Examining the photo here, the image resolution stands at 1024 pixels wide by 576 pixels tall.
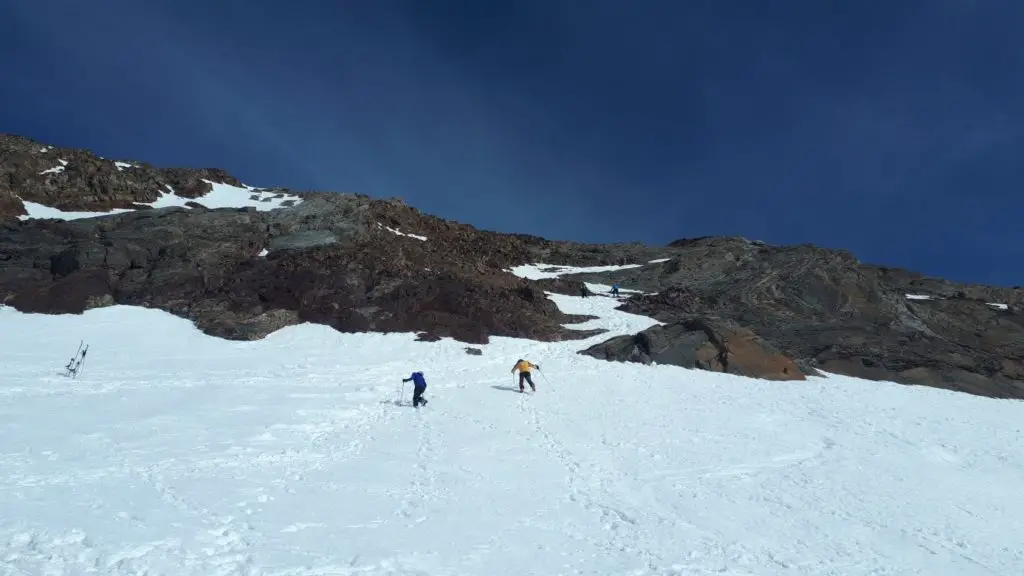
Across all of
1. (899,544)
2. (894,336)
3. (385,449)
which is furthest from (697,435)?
(894,336)

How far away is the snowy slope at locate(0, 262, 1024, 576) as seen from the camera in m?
9.38

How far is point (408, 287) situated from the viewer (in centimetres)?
3750

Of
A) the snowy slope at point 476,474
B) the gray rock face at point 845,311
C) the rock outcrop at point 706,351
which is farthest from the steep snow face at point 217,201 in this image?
the rock outcrop at point 706,351

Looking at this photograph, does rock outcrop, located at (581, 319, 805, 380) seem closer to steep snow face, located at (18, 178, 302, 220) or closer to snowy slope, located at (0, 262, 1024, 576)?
snowy slope, located at (0, 262, 1024, 576)

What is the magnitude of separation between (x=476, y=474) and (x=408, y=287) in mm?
24779

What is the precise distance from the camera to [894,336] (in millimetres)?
37219

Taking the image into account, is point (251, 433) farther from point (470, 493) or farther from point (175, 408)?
point (470, 493)

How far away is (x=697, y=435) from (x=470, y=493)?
29.3 feet

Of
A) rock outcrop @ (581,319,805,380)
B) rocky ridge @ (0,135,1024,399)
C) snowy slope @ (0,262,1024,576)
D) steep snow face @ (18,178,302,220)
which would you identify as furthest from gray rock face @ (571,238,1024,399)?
steep snow face @ (18,178,302,220)

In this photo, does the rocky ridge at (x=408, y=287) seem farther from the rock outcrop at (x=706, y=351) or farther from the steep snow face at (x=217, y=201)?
the steep snow face at (x=217, y=201)

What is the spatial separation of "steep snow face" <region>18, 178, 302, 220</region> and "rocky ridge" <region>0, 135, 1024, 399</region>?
592mm

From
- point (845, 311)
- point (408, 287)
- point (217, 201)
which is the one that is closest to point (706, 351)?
point (408, 287)

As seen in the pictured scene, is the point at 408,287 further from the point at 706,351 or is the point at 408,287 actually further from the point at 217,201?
the point at 217,201

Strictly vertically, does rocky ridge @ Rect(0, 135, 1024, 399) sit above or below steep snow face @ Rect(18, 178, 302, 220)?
below
